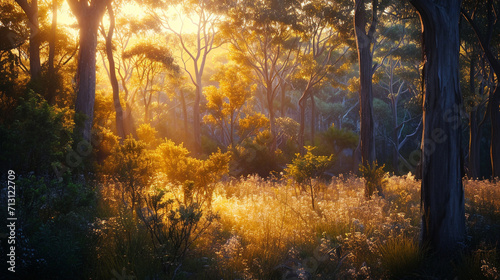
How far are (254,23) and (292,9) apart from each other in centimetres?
261

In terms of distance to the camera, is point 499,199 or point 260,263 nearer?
point 260,263

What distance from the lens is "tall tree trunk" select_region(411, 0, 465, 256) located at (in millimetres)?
4262

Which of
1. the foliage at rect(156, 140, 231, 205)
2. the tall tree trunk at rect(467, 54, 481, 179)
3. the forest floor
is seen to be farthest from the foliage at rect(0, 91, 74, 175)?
the tall tree trunk at rect(467, 54, 481, 179)

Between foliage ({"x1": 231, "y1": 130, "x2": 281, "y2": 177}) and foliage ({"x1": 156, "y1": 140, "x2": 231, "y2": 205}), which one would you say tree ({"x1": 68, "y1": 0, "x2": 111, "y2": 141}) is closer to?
foliage ({"x1": 156, "y1": 140, "x2": 231, "y2": 205})

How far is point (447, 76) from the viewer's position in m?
4.32

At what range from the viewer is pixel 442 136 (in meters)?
4.36

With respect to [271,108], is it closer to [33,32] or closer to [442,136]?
[33,32]

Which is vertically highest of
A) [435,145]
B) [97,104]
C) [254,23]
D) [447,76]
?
[254,23]

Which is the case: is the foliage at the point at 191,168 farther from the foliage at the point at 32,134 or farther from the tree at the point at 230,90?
the tree at the point at 230,90

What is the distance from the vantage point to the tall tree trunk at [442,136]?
4262mm

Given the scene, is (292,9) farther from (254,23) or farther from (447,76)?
(447,76)

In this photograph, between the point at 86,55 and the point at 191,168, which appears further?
the point at 86,55

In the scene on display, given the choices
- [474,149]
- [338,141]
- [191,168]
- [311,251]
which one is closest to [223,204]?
[191,168]

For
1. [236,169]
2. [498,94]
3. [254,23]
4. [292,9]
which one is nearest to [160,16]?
[254,23]
